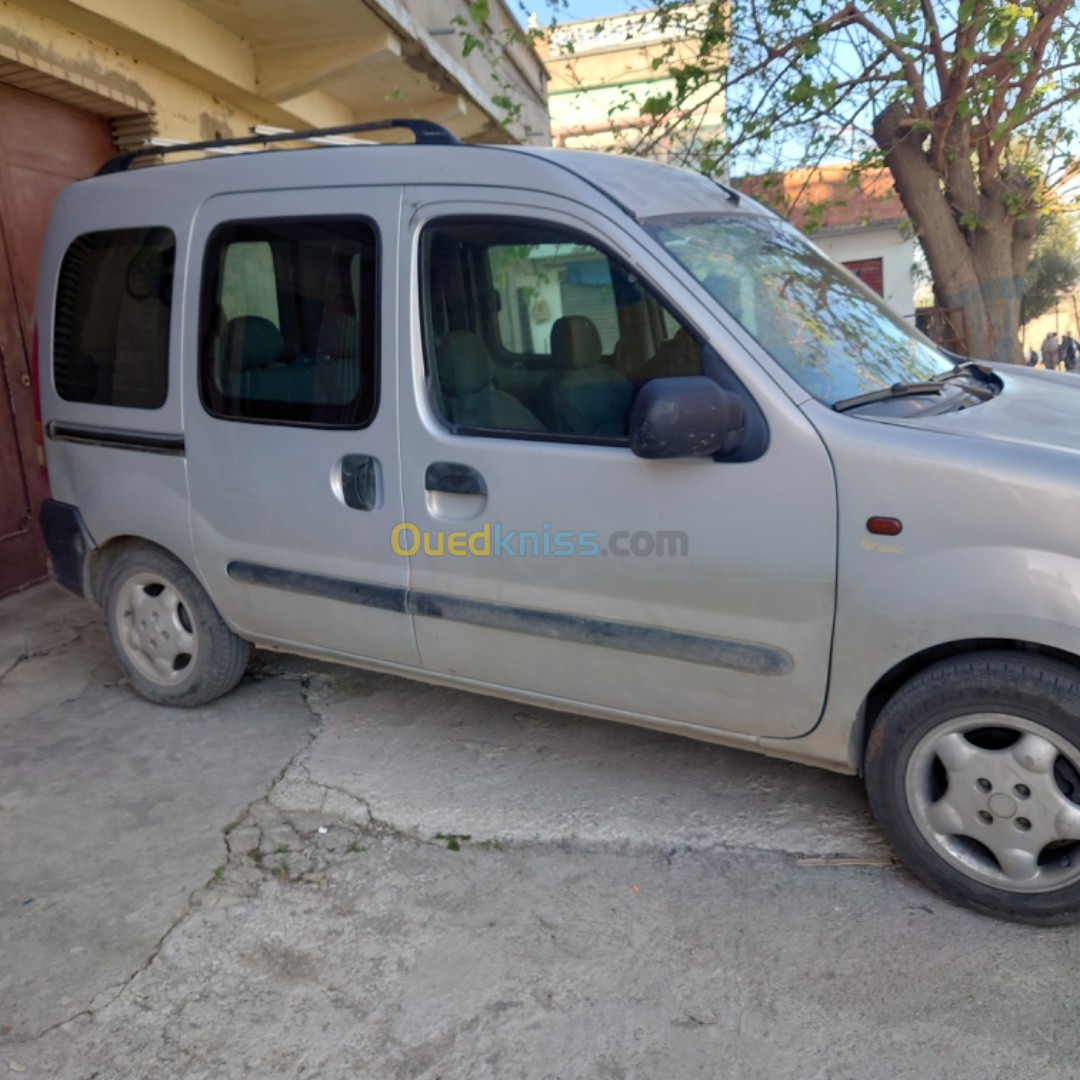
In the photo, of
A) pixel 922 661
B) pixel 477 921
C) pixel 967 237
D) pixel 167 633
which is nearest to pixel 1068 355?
pixel 967 237

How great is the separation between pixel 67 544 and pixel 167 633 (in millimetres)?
598

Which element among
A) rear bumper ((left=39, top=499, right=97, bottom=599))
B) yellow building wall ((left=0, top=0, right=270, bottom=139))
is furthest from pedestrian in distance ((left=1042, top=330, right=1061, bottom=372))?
rear bumper ((left=39, top=499, right=97, bottom=599))

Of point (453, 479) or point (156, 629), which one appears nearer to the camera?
point (453, 479)

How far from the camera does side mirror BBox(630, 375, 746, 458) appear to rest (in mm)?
2471

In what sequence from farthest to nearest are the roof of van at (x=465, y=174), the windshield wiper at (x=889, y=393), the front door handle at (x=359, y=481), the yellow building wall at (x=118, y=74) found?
the yellow building wall at (x=118, y=74)
the front door handle at (x=359, y=481)
the roof of van at (x=465, y=174)
the windshield wiper at (x=889, y=393)

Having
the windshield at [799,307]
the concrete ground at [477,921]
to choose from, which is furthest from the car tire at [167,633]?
the windshield at [799,307]

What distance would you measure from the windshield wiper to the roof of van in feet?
2.65

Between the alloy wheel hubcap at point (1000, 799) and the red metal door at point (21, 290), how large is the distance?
5.16 m

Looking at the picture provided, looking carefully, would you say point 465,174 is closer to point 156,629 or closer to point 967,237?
point 156,629

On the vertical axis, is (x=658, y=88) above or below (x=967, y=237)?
above

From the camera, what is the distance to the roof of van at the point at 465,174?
2.90 meters

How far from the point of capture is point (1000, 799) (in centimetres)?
245

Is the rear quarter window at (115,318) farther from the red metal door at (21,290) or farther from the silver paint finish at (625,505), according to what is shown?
the red metal door at (21,290)

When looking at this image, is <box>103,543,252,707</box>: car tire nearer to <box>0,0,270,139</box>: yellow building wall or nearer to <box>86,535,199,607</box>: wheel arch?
<box>86,535,199,607</box>: wheel arch
